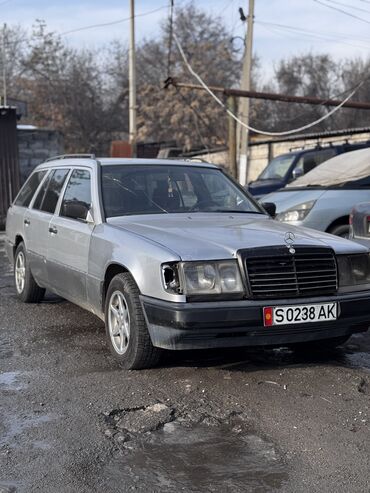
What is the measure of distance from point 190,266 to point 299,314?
2.62ft

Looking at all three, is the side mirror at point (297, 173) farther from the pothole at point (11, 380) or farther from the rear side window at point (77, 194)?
the pothole at point (11, 380)

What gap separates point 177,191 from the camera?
5.91 metres

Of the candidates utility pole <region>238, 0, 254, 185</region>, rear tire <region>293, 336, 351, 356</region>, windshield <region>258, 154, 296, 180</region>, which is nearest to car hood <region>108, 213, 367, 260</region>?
rear tire <region>293, 336, 351, 356</region>

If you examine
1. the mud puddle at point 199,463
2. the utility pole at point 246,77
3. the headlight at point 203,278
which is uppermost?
the utility pole at point 246,77

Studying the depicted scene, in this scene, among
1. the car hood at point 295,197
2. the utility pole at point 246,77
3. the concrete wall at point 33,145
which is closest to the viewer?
the car hood at point 295,197

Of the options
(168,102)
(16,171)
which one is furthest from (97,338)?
(168,102)

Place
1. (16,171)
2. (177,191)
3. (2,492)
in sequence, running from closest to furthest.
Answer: (2,492) → (177,191) → (16,171)

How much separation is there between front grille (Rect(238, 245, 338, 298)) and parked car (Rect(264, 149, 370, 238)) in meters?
4.08

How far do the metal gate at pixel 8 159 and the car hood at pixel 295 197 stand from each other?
35.1ft

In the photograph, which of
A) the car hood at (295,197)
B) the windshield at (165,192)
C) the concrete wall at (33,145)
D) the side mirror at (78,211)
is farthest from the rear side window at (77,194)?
the concrete wall at (33,145)

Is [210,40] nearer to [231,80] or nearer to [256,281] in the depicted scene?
[231,80]

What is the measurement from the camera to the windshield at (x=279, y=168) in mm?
14875

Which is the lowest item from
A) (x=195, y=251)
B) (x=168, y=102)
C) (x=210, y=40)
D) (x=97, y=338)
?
(x=97, y=338)

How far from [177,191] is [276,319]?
1901 mm
